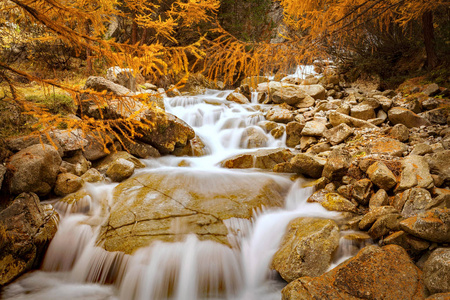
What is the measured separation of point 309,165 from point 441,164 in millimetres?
2408

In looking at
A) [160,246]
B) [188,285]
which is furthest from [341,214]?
[160,246]

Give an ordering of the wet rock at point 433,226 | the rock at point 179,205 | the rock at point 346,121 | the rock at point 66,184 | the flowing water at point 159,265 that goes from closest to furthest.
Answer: the wet rock at point 433,226 → the flowing water at point 159,265 → the rock at point 179,205 → the rock at point 66,184 → the rock at point 346,121

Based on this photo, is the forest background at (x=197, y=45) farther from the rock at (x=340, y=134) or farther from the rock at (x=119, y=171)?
the rock at (x=340, y=134)

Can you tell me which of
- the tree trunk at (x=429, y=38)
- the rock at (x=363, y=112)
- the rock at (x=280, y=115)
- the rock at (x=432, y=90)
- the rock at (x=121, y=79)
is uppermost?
the tree trunk at (x=429, y=38)

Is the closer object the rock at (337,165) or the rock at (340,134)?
the rock at (337,165)

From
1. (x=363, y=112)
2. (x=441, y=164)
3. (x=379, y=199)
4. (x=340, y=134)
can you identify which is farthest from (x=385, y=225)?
(x=363, y=112)

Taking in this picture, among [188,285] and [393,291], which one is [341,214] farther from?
[188,285]

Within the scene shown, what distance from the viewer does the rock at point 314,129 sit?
26.6 ft

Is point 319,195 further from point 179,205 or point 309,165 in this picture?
point 179,205

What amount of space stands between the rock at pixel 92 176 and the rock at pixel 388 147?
260 inches

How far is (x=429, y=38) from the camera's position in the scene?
900 cm

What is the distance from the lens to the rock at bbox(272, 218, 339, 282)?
344cm

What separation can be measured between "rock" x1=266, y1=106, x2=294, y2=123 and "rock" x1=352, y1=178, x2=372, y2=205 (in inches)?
216

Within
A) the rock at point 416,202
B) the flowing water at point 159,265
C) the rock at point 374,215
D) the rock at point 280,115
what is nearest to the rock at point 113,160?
the flowing water at point 159,265
